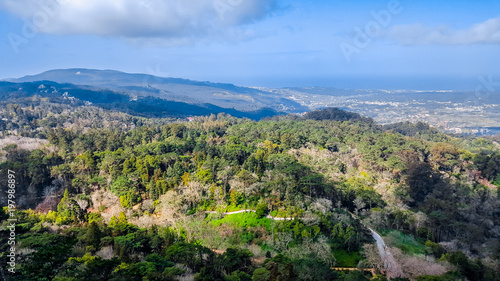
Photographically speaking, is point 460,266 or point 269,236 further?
point 269,236

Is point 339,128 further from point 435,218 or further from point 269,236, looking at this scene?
point 269,236

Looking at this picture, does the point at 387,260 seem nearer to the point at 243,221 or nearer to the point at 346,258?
the point at 346,258

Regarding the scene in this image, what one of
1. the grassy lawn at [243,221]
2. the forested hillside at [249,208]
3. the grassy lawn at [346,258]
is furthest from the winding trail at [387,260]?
the grassy lawn at [243,221]

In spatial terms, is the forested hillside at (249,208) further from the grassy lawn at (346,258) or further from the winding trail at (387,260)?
the winding trail at (387,260)

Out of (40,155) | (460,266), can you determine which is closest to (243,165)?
(460,266)

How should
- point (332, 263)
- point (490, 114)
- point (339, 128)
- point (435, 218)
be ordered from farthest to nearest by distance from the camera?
point (490, 114), point (339, 128), point (435, 218), point (332, 263)

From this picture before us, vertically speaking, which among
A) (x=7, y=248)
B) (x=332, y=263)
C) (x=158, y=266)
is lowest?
(x=332, y=263)

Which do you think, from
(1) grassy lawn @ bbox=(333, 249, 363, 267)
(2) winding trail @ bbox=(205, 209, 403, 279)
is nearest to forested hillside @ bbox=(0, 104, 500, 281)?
(1) grassy lawn @ bbox=(333, 249, 363, 267)

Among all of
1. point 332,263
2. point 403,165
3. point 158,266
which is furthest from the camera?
point 403,165
